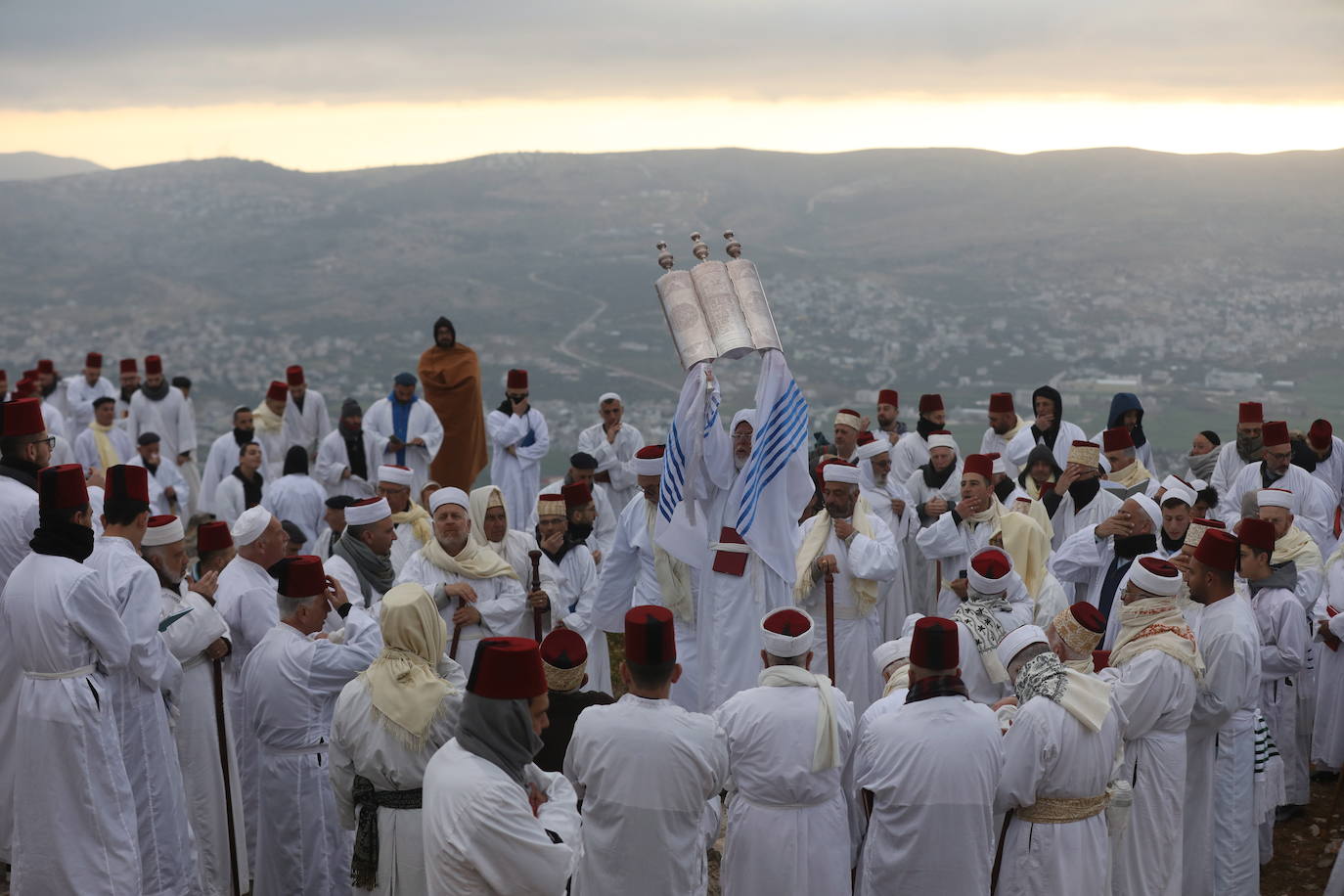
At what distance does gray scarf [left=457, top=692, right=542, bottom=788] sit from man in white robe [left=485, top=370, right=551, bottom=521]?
9.64 m

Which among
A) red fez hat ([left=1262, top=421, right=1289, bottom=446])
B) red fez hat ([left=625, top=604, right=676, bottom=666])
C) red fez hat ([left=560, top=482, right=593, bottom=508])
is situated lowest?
red fez hat ([left=560, top=482, right=593, bottom=508])

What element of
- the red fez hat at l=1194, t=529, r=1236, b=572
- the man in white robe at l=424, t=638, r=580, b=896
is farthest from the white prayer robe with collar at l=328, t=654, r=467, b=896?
the red fez hat at l=1194, t=529, r=1236, b=572

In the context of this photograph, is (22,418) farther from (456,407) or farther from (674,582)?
(456,407)

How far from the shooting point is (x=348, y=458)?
1266 centimetres

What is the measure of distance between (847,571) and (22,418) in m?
4.70

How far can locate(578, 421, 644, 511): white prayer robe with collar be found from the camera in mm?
12711

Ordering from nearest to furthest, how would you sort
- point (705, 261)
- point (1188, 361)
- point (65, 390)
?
1. point (705, 261)
2. point (65, 390)
3. point (1188, 361)

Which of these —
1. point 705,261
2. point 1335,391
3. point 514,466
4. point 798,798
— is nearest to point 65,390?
point 514,466

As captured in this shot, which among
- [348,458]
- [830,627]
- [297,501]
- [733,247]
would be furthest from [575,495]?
[348,458]

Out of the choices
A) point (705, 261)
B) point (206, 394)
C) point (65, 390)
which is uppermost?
point (705, 261)

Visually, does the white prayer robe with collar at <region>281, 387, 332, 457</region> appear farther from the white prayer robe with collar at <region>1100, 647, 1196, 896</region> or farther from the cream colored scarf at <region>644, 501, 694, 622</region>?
the white prayer robe with collar at <region>1100, 647, 1196, 896</region>

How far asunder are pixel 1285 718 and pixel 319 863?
19.5 ft

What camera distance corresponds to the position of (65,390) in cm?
1703

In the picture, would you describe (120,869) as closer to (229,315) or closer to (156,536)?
(156,536)
